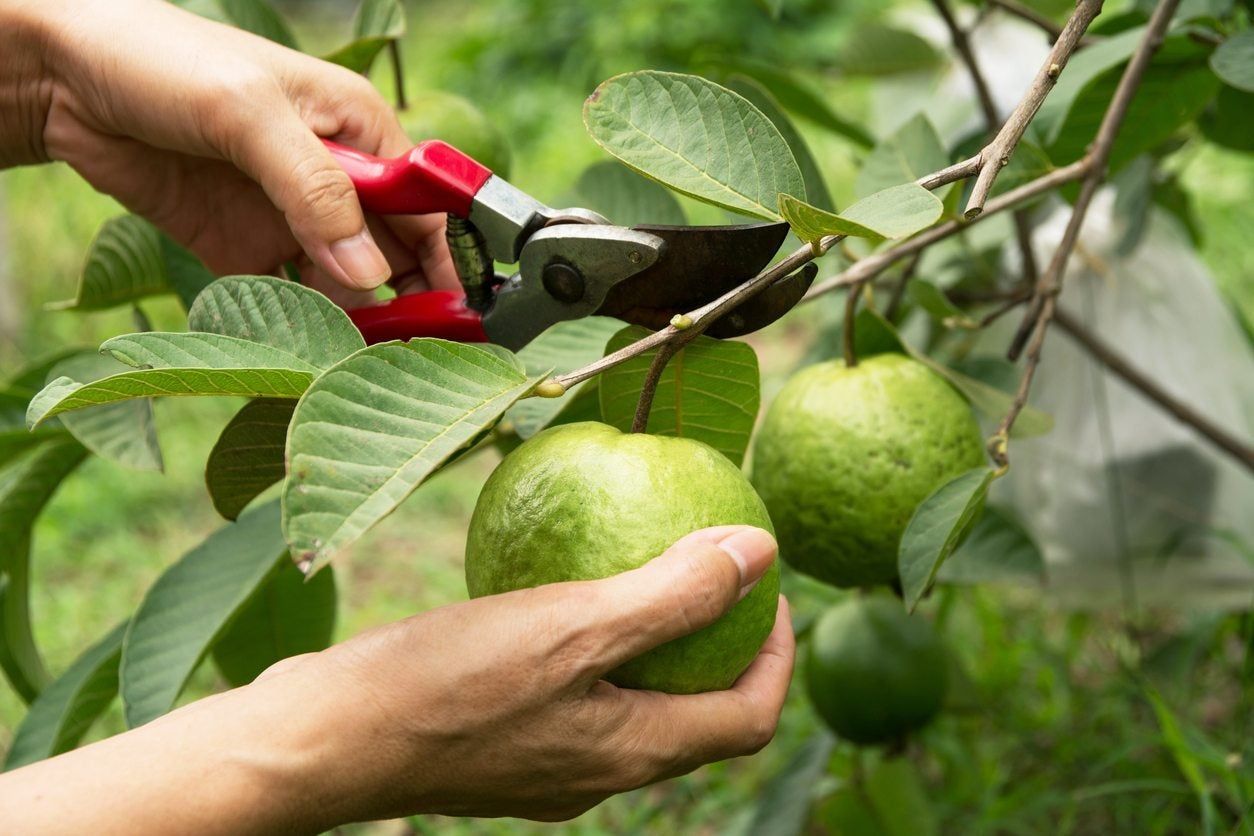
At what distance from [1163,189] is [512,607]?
149cm

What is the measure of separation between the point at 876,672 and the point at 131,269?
993mm

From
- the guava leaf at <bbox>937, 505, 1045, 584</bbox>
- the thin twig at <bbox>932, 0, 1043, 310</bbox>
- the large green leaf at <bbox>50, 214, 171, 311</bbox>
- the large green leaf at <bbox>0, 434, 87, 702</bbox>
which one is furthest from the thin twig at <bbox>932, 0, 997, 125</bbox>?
the large green leaf at <bbox>0, 434, 87, 702</bbox>

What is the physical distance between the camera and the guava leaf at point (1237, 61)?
111cm

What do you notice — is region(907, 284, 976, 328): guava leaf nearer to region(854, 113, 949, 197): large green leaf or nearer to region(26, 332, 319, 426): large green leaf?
region(854, 113, 949, 197): large green leaf

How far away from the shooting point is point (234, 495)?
0.91m

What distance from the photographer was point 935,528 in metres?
0.97

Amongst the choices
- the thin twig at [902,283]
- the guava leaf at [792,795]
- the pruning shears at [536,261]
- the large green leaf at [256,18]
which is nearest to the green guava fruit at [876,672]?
the guava leaf at [792,795]

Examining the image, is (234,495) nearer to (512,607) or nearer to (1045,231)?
(512,607)

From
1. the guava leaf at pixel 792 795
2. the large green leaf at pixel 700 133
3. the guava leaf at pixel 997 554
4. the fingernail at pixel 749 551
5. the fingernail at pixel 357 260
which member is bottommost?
the guava leaf at pixel 792 795

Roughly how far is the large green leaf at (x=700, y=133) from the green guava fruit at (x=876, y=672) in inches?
32.0

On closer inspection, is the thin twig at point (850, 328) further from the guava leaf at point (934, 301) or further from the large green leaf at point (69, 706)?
the large green leaf at point (69, 706)

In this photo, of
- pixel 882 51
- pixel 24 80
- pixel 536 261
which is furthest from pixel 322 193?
pixel 882 51

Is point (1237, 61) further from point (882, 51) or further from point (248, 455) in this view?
point (248, 455)

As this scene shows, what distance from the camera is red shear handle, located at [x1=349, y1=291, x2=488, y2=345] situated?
107 centimetres
